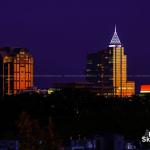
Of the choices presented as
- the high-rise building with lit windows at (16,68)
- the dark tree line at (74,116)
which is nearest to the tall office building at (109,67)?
the high-rise building with lit windows at (16,68)

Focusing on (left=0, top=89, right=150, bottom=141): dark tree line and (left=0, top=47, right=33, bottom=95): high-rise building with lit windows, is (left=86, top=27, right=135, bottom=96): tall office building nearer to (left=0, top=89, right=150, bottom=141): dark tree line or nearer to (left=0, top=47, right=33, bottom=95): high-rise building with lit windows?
(left=0, top=47, right=33, bottom=95): high-rise building with lit windows

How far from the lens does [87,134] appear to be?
45000 millimetres

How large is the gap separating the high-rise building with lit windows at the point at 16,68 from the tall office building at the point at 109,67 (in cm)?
1738

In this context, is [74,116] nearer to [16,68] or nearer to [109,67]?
[16,68]

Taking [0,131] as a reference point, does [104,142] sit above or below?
above

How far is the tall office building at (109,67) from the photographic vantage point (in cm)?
17575

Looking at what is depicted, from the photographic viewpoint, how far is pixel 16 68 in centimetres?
15950

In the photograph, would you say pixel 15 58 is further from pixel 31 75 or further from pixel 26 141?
pixel 26 141

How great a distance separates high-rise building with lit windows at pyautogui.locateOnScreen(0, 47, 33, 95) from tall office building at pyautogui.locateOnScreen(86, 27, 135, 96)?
17377 mm

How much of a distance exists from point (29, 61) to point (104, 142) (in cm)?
15316

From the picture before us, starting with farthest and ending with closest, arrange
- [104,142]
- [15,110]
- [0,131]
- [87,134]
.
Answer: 1. [15,110]
2. [0,131]
3. [87,134]
4. [104,142]

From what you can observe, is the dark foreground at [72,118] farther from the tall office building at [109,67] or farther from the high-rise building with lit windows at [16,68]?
the tall office building at [109,67]

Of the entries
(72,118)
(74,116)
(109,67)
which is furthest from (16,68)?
(72,118)

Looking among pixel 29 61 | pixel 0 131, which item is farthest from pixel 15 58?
pixel 0 131
